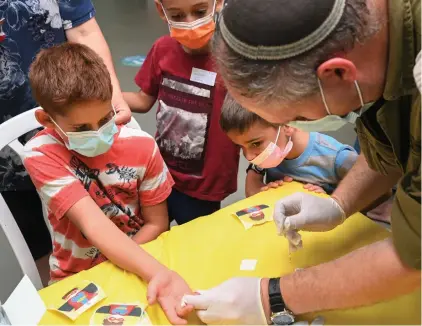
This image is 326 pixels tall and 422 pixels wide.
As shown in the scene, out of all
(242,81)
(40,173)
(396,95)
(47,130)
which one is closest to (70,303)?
(40,173)

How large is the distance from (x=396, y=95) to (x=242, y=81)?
272mm

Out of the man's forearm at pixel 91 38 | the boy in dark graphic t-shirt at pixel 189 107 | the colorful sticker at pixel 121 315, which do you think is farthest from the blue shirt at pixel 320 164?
the colorful sticker at pixel 121 315

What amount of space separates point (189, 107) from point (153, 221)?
45 cm

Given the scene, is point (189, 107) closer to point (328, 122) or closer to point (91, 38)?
point (91, 38)

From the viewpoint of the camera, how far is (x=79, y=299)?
1.07 metres

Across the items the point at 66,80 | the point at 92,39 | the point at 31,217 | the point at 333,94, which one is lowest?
the point at 31,217

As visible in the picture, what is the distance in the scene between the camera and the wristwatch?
3.19 feet

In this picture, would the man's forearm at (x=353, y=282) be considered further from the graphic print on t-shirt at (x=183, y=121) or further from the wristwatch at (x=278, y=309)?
the graphic print on t-shirt at (x=183, y=121)

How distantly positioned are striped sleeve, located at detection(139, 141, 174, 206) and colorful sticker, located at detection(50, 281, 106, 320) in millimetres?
375

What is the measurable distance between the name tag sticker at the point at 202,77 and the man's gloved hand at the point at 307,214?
56 centimetres

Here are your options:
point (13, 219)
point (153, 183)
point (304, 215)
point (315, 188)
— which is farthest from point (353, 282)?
point (13, 219)

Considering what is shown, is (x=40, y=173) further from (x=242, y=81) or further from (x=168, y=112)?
(x=242, y=81)

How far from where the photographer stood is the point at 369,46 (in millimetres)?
777

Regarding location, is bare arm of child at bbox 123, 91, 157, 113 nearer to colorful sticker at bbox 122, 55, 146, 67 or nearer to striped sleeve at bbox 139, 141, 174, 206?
striped sleeve at bbox 139, 141, 174, 206
